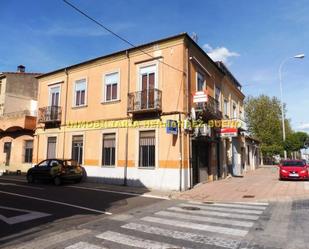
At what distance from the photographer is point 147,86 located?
16750mm

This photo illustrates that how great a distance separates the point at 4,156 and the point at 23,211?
1881 cm

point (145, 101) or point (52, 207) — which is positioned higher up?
point (145, 101)

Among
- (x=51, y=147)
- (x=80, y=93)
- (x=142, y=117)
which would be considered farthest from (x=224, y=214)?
(x=51, y=147)

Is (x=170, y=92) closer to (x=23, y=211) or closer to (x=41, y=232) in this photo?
(x=23, y=211)

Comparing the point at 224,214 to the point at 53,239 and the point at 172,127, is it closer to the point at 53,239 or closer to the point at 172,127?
the point at 53,239

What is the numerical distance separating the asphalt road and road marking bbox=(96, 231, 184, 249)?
5.44 ft

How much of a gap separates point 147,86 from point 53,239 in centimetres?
1159

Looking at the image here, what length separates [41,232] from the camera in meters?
6.84

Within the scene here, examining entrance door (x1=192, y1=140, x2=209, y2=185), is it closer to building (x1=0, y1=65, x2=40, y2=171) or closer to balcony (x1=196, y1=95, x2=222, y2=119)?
balcony (x1=196, y1=95, x2=222, y2=119)

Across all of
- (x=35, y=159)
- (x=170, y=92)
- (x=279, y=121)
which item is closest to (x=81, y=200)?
(x=170, y=92)

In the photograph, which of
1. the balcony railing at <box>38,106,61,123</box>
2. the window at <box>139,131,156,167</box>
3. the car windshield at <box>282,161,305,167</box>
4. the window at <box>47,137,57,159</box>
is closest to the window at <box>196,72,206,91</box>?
the window at <box>139,131,156,167</box>

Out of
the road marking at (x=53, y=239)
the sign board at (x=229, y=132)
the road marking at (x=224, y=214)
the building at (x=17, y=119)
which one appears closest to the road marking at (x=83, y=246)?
the road marking at (x=53, y=239)

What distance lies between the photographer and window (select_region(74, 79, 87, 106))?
19.8 metres

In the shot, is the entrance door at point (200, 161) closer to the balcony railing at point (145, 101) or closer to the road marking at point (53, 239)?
the balcony railing at point (145, 101)
